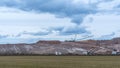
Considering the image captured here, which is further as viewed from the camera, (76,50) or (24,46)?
(24,46)

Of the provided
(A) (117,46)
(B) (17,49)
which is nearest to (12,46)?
(B) (17,49)

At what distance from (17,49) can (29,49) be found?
281 inches

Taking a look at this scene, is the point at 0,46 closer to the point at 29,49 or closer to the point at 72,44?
the point at 29,49

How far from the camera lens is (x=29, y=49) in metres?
184

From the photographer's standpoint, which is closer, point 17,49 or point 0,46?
point 17,49

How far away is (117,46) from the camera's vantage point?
7539 inches

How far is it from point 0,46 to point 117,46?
240 feet

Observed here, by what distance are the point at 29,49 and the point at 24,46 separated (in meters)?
11.4

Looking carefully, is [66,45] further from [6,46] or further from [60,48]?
[6,46]

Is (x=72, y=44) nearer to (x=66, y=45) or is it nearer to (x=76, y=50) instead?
(x=66, y=45)

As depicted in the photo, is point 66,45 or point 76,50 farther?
point 66,45

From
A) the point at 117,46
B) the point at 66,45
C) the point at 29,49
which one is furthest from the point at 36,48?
the point at 117,46

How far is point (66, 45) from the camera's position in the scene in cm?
19212

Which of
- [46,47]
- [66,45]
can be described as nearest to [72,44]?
[66,45]
